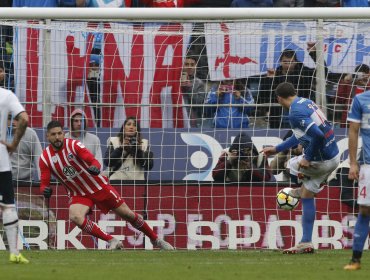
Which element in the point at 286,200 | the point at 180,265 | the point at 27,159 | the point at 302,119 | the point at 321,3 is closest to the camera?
the point at 180,265

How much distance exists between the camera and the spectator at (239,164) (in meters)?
17.2

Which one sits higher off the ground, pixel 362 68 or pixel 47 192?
pixel 362 68

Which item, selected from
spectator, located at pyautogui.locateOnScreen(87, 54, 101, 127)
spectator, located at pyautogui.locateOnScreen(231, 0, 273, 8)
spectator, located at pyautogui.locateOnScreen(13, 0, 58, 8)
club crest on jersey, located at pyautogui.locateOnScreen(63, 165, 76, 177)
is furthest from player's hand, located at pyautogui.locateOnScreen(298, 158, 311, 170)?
spectator, located at pyautogui.locateOnScreen(13, 0, 58, 8)

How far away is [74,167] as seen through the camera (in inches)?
648

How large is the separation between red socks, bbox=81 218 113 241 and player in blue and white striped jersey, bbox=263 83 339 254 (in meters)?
2.71

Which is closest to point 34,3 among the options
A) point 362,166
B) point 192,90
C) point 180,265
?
point 192,90

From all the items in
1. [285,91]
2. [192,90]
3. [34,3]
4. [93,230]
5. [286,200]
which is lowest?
[93,230]

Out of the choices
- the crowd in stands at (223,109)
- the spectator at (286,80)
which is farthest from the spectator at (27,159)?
the spectator at (286,80)

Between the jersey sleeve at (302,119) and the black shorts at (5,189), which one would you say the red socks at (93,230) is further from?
the black shorts at (5,189)

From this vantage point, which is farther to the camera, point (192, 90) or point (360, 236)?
point (192, 90)

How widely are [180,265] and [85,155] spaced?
3.84 meters

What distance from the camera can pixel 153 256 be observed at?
1461cm

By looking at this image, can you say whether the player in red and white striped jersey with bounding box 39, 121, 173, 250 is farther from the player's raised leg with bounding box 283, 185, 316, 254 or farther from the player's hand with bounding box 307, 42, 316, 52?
the player's hand with bounding box 307, 42, 316, 52

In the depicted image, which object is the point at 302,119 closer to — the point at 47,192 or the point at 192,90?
the point at 192,90
